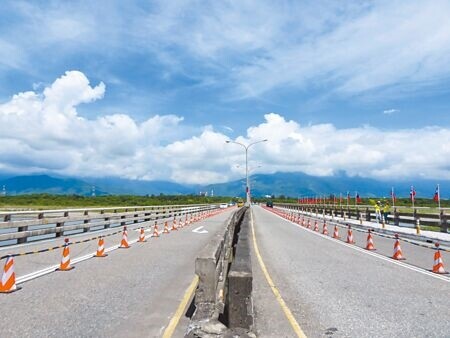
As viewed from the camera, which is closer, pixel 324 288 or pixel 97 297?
pixel 97 297

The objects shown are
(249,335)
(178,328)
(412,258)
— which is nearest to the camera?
(249,335)

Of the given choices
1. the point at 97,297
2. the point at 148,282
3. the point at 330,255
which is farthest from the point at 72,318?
Result: the point at 330,255

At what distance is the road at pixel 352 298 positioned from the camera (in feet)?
20.2

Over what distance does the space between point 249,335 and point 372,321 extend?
3.25 m

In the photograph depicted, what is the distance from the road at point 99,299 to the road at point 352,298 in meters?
1.73

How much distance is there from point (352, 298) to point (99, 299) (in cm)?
471

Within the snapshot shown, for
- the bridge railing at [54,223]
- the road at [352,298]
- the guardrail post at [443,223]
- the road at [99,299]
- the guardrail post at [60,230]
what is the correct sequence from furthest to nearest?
the guardrail post at [443,223] < the guardrail post at [60,230] < the bridge railing at [54,223] < the road at [352,298] < the road at [99,299]

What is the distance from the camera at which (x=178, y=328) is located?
5957 mm

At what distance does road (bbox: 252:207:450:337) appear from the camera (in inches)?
243

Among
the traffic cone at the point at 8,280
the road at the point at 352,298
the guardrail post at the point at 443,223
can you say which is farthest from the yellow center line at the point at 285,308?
the guardrail post at the point at 443,223

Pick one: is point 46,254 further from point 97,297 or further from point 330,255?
point 330,255

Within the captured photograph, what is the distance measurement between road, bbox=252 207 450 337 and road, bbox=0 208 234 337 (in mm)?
1733

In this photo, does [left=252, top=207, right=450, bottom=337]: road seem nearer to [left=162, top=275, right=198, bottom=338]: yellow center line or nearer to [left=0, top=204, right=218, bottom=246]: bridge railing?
[left=162, top=275, right=198, bottom=338]: yellow center line

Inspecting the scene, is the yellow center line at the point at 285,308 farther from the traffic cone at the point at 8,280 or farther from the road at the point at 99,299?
the traffic cone at the point at 8,280
